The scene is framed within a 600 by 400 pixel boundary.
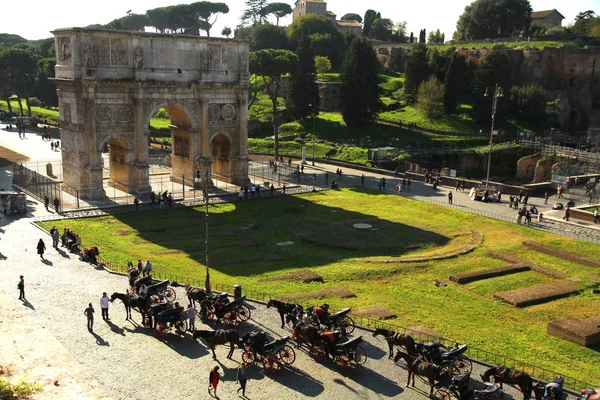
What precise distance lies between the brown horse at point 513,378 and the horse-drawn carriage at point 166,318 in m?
9.97

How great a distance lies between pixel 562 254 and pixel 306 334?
20.4 m

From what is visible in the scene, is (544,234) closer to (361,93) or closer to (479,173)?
(479,173)

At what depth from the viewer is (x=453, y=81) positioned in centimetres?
8150

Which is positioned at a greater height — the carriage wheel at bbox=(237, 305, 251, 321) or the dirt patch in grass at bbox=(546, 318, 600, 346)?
the carriage wheel at bbox=(237, 305, 251, 321)

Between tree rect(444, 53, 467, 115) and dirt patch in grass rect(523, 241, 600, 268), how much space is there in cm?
4930

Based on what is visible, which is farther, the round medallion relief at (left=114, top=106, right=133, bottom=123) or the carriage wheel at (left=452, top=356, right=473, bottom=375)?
the round medallion relief at (left=114, top=106, right=133, bottom=123)

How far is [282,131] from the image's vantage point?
79688mm

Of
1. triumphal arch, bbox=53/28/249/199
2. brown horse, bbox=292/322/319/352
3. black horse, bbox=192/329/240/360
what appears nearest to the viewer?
black horse, bbox=192/329/240/360

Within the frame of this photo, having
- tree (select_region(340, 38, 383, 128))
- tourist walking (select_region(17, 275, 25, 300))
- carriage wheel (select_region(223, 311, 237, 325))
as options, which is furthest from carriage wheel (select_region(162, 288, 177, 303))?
tree (select_region(340, 38, 383, 128))

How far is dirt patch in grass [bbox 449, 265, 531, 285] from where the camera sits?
96.5 ft

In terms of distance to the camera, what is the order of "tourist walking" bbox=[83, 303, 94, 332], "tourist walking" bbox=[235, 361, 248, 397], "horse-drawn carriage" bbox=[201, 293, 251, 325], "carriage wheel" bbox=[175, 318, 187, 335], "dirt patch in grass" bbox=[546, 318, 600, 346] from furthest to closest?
1. "dirt patch in grass" bbox=[546, 318, 600, 346]
2. "horse-drawn carriage" bbox=[201, 293, 251, 325]
3. "tourist walking" bbox=[83, 303, 94, 332]
4. "carriage wheel" bbox=[175, 318, 187, 335]
5. "tourist walking" bbox=[235, 361, 248, 397]

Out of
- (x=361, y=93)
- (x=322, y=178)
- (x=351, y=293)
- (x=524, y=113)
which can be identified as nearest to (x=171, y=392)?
(x=351, y=293)

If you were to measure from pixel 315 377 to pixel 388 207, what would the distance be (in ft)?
94.1

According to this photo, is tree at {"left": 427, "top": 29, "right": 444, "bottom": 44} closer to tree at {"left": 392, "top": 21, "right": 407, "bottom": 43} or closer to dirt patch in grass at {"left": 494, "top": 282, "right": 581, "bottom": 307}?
tree at {"left": 392, "top": 21, "right": 407, "bottom": 43}
